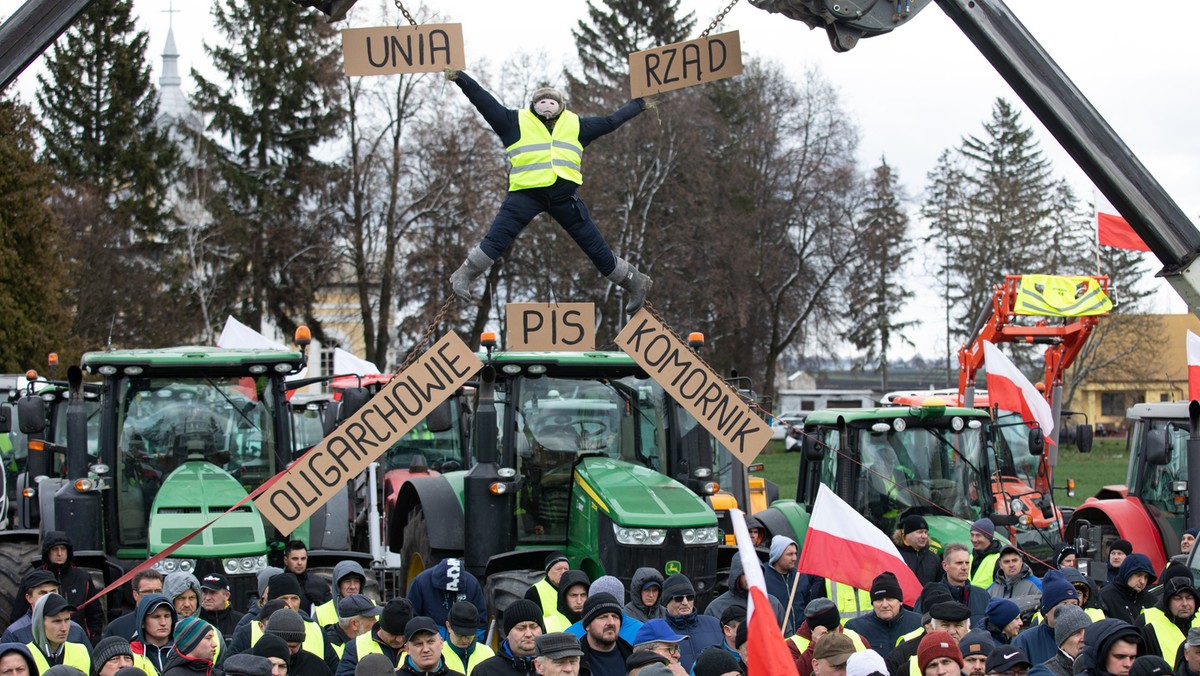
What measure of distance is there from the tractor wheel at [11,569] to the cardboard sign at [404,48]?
19.5 feet

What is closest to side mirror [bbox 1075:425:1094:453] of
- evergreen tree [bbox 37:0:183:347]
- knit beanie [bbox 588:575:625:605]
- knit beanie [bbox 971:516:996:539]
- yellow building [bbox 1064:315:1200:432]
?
knit beanie [bbox 971:516:996:539]

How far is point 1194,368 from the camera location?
14.6 m

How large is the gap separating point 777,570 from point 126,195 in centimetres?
3922

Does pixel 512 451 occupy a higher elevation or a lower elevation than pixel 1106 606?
higher

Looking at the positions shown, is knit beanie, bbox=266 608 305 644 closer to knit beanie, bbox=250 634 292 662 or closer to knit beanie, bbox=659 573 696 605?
knit beanie, bbox=250 634 292 662

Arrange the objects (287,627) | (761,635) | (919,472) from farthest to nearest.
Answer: (919,472) → (287,627) → (761,635)

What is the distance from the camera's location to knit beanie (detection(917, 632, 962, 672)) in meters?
7.07

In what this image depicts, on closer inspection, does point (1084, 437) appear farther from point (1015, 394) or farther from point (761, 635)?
point (761, 635)

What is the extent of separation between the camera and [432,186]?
1519 inches

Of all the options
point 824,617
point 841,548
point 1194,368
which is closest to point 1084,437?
point 1194,368

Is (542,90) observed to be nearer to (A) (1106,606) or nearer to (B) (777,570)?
(B) (777,570)

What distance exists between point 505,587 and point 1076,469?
28714 mm

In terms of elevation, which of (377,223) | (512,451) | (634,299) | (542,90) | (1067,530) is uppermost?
(377,223)

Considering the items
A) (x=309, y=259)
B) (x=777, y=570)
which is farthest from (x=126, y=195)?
(x=777, y=570)
